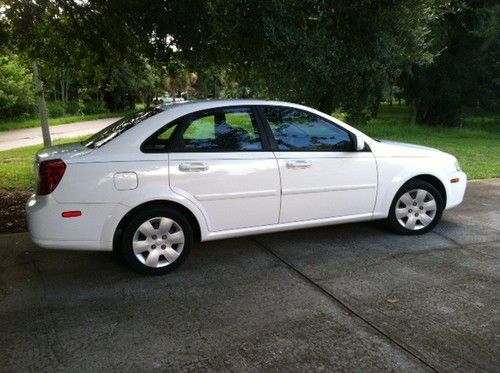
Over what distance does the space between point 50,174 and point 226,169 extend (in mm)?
1554

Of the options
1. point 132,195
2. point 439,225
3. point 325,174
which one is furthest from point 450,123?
point 132,195

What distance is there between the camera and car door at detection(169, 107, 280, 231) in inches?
177

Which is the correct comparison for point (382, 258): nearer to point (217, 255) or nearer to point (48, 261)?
point (217, 255)

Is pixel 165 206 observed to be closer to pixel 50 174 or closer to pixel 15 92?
pixel 50 174

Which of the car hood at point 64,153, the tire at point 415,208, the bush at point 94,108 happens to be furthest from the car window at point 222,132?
the bush at point 94,108

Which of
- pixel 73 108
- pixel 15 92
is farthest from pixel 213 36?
pixel 73 108

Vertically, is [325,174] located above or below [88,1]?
below

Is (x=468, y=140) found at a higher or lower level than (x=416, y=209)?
lower

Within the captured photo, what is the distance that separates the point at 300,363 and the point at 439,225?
3.67m

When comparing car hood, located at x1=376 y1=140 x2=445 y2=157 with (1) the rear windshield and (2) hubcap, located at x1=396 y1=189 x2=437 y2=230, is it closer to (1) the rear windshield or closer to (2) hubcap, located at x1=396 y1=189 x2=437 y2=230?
(2) hubcap, located at x1=396 y1=189 x2=437 y2=230

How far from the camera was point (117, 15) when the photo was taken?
7023mm

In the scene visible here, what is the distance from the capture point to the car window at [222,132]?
4.59 meters

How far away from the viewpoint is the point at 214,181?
15.0 feet


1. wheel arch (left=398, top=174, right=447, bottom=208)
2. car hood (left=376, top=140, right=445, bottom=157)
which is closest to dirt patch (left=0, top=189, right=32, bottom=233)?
car hood (left=376, top=140, right=445, bottom=157)
